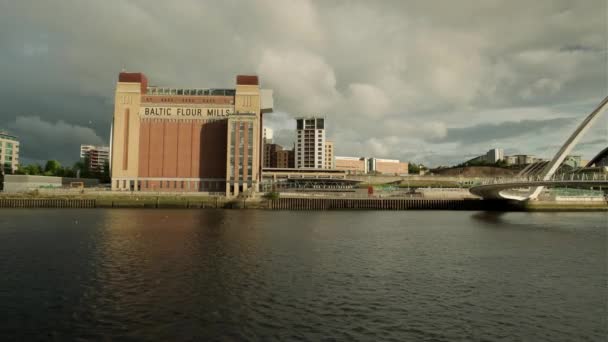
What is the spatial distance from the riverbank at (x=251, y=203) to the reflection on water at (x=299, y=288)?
5545 cm

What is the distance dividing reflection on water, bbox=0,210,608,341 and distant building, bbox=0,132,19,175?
150 metres

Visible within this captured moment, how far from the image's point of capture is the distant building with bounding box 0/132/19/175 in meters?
160

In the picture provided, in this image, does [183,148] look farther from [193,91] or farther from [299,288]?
[299,288]

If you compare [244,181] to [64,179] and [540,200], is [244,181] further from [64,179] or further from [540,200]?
[540,200]

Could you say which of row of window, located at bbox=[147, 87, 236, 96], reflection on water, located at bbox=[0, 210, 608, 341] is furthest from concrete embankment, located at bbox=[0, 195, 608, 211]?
reflection on water, located at bbox=[0, 210, 608, 341]

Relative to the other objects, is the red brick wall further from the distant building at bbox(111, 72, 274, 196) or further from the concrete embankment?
the concrete embankment

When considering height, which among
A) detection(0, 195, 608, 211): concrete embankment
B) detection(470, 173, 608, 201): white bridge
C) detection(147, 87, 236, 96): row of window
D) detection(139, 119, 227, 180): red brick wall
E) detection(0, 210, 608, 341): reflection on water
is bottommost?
detection(0, 210, 608, 341): reflection on water

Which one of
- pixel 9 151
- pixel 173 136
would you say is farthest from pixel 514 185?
pixel 9 151

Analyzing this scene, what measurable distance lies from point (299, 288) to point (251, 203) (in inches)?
2959

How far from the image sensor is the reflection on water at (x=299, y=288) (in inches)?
653

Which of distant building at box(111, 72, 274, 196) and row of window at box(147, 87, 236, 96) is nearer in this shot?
distant building at box(111, 72, 274, 196)

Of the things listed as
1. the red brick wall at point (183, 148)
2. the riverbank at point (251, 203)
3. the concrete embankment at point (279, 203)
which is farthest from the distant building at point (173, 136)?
the concrete embankment at point (279, 203)

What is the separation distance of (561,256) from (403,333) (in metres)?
24.4

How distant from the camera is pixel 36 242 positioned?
37.2 m
